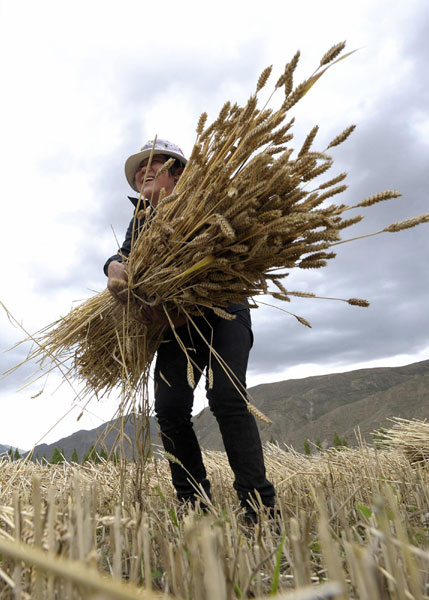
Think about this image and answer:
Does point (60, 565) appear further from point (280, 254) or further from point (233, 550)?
point (280, 254)

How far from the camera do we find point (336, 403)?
88688 mm

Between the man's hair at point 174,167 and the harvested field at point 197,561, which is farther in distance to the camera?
the man's hair at point 174,167

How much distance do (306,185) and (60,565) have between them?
5.15 ft

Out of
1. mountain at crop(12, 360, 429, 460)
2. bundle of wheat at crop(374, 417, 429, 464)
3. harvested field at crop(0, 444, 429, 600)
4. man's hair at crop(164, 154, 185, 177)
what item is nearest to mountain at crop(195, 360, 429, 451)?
mountain at crop(12, 360, 429, 460)

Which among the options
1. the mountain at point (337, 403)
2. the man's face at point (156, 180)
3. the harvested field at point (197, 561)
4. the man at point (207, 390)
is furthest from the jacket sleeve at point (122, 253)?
the mountain at point (337, 403)

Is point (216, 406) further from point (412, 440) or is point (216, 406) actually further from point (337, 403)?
point (337, 403)

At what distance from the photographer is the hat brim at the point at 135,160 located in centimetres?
238

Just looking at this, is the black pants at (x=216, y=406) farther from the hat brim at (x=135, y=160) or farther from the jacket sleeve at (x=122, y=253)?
the hat brim at (x=135, y=160)

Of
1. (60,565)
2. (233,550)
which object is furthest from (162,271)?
(60,565)

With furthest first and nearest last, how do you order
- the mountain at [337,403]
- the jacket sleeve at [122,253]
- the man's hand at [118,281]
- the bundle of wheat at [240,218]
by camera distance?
the mountain at [337,403] < the jacket sleeve at [122,253] < the man's hand at [118,281] < the bundle of wheat at [240,218]

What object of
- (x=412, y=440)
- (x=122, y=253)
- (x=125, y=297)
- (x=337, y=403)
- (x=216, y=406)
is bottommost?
(x=337, y=403)

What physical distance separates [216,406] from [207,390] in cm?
10

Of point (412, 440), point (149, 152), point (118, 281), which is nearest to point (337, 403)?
point (412, 440)

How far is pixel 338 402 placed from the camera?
292 ft
